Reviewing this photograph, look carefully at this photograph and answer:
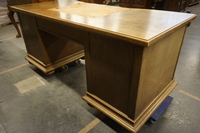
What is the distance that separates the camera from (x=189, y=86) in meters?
1.60

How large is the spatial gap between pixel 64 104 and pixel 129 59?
0.86 m

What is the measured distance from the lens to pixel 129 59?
0.84 meters

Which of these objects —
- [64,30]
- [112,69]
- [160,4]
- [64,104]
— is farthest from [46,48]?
[160,4]

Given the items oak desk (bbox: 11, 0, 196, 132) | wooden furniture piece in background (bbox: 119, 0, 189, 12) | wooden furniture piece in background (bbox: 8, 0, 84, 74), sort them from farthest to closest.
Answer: wooden furniture piece in background (bbox: 119, 0, 189, 12)
wooden furniture piece in background (bbox: 8, 0, 84, 74)
oak desk (bbox: 11, 0, 196, 132)

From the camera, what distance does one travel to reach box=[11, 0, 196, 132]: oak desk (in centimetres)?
79

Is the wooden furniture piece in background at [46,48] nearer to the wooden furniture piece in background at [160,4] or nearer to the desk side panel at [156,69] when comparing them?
the desk side panel at [156,69]

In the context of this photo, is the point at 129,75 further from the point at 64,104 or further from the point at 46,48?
the point at 46,48

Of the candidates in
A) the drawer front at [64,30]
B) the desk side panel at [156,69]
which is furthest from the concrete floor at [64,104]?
the drawer front at [64,30]

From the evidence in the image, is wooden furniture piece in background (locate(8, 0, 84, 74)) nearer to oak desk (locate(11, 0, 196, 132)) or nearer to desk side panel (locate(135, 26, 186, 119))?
oak desk (locate(11, 0, 196, 132))

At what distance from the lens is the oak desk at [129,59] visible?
79cm

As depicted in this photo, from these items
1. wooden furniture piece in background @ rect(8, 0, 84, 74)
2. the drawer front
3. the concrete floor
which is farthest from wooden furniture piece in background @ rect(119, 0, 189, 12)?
the drawer front

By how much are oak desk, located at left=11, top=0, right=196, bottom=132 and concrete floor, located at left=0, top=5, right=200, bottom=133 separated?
194 millimetres

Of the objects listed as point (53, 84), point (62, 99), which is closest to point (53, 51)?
point (53, 84)

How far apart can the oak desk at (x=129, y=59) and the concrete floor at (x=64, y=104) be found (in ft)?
0.64
